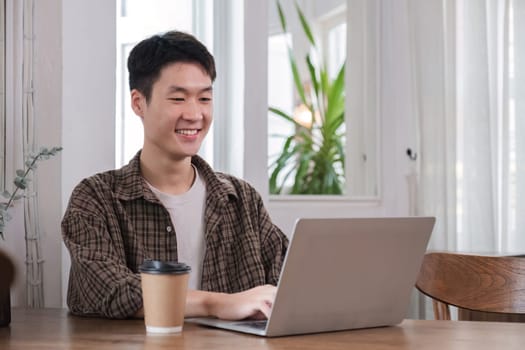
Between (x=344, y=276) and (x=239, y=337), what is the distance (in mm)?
187

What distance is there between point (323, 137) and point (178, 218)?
4.11ft

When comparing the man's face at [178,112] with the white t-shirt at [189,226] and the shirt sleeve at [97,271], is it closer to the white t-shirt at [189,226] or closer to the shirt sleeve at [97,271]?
the white t-shirt at [189,226]

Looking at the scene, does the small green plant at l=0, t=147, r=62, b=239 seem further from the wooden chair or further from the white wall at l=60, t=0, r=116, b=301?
the wooden chair

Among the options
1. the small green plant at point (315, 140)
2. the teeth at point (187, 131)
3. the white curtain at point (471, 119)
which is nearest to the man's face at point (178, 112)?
the teeth at point (187, 131)

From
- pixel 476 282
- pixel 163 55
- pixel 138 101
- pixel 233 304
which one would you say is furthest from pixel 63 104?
pixel 476 282

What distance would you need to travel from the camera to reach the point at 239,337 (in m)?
1.18

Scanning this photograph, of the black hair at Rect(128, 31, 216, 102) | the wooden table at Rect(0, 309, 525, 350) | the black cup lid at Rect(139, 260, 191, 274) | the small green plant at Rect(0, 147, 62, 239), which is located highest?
the black hair at Rect(128, 31, 216, 102)

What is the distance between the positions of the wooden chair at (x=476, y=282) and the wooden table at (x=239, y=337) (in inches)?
15.0

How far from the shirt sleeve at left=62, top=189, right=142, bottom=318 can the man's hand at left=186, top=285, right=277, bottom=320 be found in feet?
0.33

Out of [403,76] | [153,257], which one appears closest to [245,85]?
[403,76]

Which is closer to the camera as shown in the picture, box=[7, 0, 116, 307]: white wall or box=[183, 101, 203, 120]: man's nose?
box=[183, 101, 203, 120]: man's nose

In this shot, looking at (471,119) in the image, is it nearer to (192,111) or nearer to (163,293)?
(192,111)

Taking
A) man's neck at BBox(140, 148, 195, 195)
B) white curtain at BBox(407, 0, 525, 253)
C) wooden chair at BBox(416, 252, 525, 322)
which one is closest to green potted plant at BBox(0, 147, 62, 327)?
man's neck at BBox(140, 148, 195, 195)

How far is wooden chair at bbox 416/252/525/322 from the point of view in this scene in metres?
1.74
